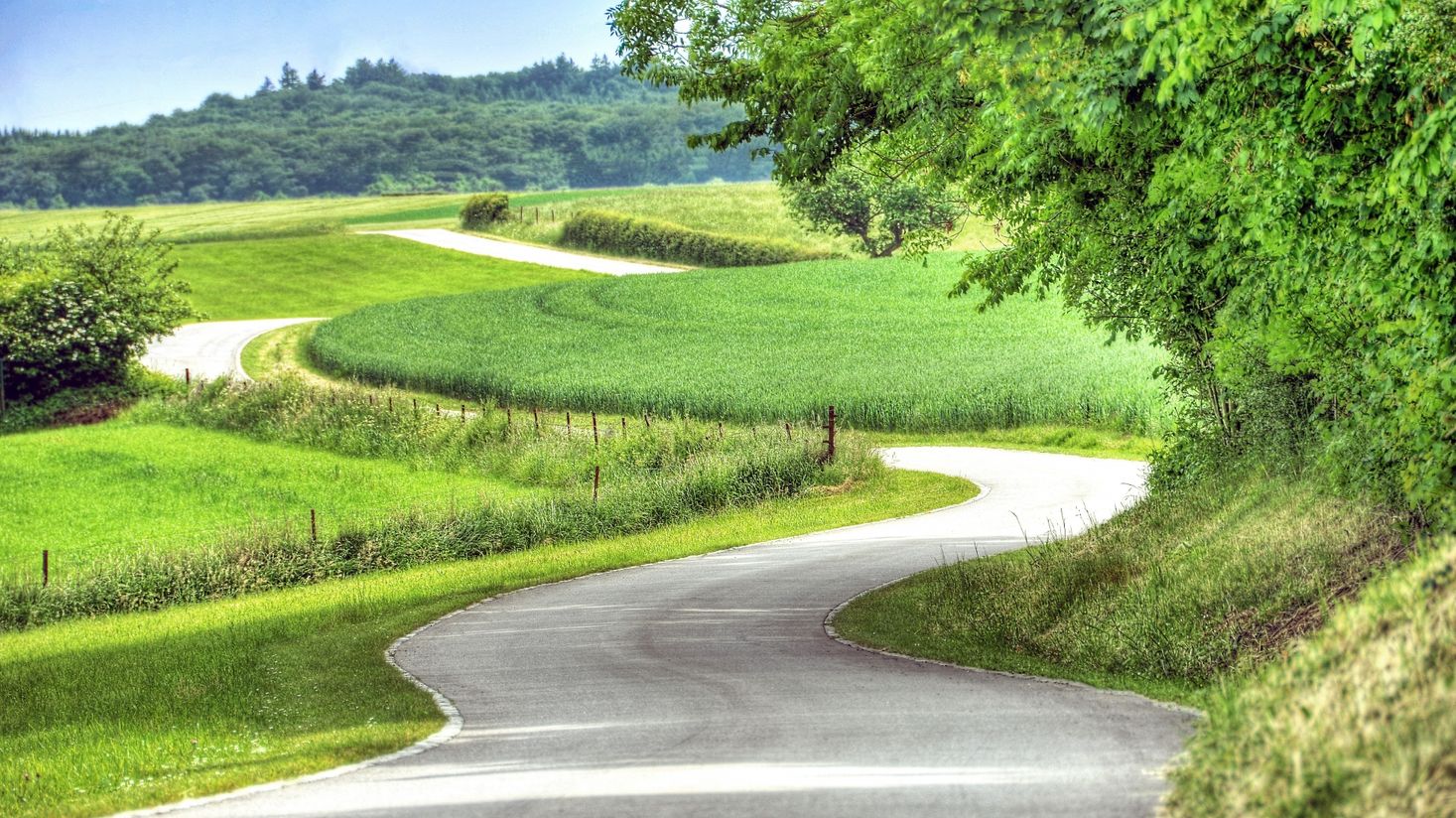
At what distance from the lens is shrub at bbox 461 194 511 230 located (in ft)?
368

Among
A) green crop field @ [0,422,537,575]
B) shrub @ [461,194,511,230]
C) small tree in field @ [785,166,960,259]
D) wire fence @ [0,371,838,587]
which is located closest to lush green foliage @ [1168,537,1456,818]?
wire fence @ [0,371,838,587]

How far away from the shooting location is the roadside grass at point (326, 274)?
278ft

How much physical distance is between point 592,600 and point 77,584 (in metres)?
10.1

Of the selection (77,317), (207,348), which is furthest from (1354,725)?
(207,348)

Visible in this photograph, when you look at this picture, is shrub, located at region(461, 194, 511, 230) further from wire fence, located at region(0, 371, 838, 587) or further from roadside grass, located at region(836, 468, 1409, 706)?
roadside grass, located at region(836, 468, 1409, 706)

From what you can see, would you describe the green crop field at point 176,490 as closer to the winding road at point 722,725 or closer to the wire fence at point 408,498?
the wire fence at point 408,498

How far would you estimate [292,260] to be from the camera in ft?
322

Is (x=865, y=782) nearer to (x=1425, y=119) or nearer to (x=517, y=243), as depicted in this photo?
(x=1425, y=119)

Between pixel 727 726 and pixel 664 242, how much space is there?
82.7 meters

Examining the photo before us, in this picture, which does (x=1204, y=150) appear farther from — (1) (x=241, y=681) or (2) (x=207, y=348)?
(2) (x=207, y=348)

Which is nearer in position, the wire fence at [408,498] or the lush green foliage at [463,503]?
the lush green foliage at [463,503]

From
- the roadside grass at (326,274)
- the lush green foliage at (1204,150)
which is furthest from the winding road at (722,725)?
the roadside grass at (326,274)

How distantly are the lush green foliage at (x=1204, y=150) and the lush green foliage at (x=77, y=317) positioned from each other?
4172 cm

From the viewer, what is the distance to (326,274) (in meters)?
94.1
